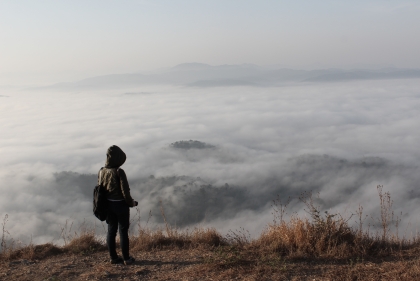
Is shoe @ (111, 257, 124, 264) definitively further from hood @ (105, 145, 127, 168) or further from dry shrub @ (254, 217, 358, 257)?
dry shrub @ (254, 217, 358, 257)

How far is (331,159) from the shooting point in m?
106

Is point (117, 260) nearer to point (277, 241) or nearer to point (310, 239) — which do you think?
point (277, 241)

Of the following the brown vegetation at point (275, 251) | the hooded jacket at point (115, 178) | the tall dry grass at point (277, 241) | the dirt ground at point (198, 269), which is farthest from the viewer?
the tall dry grass at point (277, 241)

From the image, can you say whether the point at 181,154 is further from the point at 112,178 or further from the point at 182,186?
A: the point at 112,178

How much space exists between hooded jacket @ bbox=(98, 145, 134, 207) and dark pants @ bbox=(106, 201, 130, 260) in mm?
95

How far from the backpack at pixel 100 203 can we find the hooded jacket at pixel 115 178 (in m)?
0.06

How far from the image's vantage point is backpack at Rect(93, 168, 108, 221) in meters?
4.80

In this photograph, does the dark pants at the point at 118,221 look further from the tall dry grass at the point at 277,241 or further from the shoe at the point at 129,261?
the tall dry grass at the point at 277,241

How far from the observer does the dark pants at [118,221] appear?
4.85 meters

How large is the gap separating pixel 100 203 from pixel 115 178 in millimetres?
376

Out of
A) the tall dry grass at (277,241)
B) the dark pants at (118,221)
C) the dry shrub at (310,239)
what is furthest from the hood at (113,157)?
the dry shrub at (310,239)

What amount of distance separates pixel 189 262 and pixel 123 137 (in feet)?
377

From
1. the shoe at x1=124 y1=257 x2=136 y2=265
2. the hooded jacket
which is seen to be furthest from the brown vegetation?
the hooded jacket

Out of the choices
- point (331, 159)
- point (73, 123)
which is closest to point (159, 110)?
point (73, 123)
